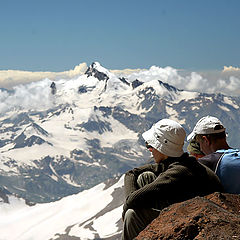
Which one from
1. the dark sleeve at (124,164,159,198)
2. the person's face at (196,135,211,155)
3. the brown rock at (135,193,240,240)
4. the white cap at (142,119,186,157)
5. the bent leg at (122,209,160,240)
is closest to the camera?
the brown rock at (135,193,240,240)

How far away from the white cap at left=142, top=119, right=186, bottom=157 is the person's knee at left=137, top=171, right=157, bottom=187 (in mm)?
703

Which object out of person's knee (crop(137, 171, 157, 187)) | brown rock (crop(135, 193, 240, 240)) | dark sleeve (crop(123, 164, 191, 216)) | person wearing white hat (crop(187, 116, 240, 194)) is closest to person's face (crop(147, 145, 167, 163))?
person's knee (crop(137, 171, 157, 187))

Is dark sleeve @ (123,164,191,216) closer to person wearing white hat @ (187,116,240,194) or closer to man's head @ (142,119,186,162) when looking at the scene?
man's head @ (142,119,186,162)

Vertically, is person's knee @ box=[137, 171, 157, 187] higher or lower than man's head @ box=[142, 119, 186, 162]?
lower

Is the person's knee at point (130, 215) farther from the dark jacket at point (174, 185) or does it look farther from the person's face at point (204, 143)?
the person's face at point (204, 143)

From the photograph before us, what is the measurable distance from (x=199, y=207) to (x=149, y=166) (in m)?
2.91

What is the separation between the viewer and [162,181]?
12008mm

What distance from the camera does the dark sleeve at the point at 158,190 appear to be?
11.9 meters

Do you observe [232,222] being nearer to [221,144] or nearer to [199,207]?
[199,207]

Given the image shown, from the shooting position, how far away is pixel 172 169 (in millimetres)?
12258

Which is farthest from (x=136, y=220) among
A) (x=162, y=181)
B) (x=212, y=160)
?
(x=212, y=160)

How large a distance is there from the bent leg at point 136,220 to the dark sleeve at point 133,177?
748mm

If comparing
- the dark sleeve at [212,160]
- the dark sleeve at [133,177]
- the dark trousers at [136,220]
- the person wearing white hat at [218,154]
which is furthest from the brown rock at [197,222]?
the dark sleeve at [212,160]

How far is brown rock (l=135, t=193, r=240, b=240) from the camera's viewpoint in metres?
9.61
